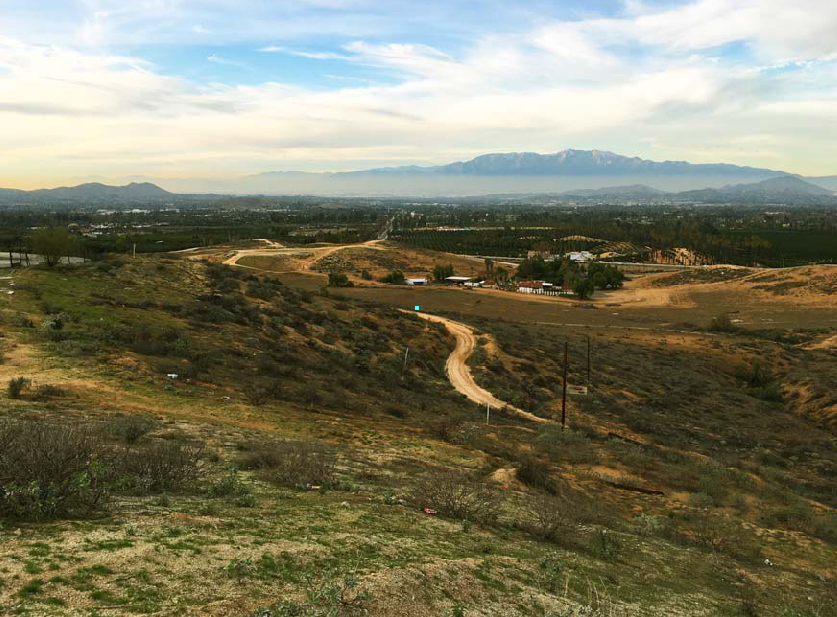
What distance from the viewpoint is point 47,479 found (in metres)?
7.92

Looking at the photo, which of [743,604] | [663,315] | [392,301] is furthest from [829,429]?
[392,301]

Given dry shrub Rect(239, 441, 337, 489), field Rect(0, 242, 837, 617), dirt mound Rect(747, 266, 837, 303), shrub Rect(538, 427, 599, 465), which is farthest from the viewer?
dirt mound Rect(747, 266, 837, 303)

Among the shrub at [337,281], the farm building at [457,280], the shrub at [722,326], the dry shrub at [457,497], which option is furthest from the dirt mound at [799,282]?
the dry shrub at [457,497]

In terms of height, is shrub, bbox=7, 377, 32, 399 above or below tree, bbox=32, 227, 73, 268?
below

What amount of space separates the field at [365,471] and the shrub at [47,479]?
0.26 feet

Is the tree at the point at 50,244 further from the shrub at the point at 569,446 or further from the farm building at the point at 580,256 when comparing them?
the farm building at the point at 580,256

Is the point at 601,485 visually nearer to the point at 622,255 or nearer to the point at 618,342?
the point at 618,342

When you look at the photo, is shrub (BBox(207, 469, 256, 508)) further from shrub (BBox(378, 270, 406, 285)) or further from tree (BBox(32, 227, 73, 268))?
shrub (BBox(378, 270, 406, 285))

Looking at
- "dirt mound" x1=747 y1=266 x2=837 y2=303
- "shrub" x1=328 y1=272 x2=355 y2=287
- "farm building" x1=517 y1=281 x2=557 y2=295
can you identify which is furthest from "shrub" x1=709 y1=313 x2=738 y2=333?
"shrub" x1=328 y1=272 x2=355 y2=287

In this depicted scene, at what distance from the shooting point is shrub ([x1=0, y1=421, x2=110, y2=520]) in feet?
24.5

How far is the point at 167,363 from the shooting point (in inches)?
863

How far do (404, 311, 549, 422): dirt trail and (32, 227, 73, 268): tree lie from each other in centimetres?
3052

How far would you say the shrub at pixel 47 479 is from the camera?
24.5ft

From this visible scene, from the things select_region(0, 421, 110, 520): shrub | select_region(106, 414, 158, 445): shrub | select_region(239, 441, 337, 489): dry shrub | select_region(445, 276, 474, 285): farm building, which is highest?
select_region(0, 421, 110, 520): shrub
